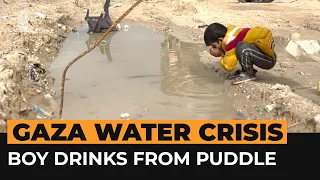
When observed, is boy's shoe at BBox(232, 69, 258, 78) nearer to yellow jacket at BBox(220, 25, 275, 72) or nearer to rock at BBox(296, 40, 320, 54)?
yellow jacket at BBox(220, 25, 275, 72)

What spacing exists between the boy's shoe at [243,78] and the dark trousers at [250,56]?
134 mm

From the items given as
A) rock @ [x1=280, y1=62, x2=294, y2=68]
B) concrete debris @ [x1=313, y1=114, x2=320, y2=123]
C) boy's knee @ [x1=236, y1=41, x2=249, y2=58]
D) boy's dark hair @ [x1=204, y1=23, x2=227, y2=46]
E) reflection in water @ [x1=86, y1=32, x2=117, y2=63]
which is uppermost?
boy's dark hair @ [x1=204, y1=23, x2=227, y2=46]

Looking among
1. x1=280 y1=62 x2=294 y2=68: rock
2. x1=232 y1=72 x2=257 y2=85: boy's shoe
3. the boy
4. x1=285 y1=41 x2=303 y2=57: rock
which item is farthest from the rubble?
x1=285 y1=41 x2=303 y2=57: rock

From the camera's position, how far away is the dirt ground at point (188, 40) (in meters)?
4.26

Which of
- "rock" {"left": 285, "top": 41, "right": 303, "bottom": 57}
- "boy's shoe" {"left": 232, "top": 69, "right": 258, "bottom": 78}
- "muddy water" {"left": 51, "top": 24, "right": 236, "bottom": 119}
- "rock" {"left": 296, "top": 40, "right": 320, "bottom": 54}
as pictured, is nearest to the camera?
"muddy water" {"left": 51, "top": 24, "right": 236, "bottom": 119}

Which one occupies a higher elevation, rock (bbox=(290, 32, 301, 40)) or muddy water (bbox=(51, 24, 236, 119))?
muddy water (bbox=(51, 24, 236, 119))

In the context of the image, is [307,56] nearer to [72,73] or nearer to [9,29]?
[72,73]

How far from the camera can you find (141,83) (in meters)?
5.51

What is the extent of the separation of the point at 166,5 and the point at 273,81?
869cm

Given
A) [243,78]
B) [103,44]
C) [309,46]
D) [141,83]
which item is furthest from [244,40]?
[103,44]

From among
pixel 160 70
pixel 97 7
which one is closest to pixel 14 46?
pixel 160 70

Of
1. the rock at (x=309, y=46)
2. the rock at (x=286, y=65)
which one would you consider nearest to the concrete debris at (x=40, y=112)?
the rock at (x=286, y=65)

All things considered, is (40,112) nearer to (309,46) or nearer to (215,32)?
(215,32)

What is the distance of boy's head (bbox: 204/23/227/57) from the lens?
5188mm
